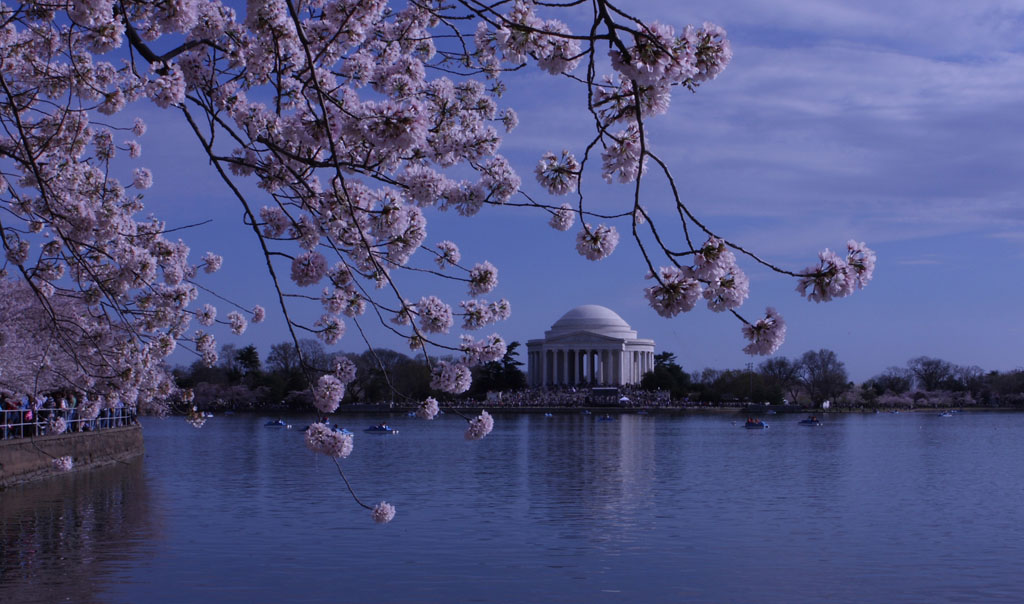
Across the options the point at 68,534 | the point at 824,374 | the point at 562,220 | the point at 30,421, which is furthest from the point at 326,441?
the point at 824,374

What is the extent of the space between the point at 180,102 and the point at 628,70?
357cm

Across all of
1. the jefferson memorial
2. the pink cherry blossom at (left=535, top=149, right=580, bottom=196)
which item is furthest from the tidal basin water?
the jefferson memorial

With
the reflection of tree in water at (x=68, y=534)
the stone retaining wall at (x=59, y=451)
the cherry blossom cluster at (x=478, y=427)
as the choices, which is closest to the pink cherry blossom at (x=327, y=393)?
the cherry blossom cluster at (x=478, y=427)

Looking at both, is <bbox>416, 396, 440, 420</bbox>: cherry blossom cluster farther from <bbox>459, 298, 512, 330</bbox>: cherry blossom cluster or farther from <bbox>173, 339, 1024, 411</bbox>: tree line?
<bbox>173, 339, 1024, 411</bbox>: tree line

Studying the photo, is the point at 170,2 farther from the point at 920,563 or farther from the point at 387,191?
the point at 920,563

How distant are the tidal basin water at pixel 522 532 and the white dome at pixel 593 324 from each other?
100423mm

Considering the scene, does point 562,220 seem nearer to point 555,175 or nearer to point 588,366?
point 555,175

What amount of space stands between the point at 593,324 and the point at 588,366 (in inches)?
236

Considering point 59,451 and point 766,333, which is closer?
point 766,333

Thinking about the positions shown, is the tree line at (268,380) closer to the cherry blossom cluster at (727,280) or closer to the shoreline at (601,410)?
the shoreline at (601,410)

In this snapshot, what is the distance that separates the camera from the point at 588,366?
143625 millimetres

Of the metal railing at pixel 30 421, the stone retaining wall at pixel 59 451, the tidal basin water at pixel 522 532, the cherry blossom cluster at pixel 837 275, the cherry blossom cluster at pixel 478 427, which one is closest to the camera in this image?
the cherry blossom cluster at pixel 837 275

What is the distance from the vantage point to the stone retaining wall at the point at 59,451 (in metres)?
24.2

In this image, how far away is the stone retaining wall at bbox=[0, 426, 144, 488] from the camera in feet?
79.4
